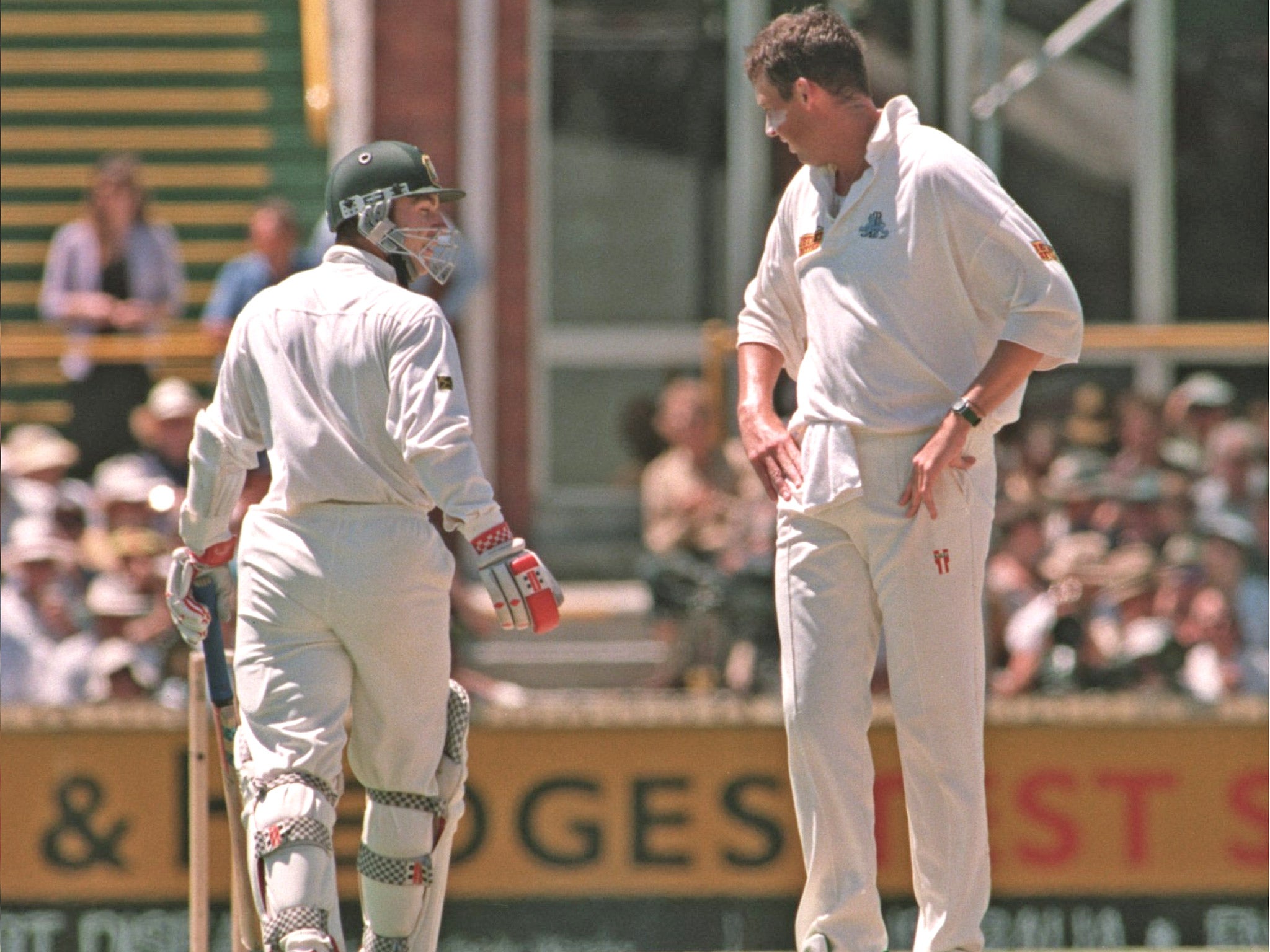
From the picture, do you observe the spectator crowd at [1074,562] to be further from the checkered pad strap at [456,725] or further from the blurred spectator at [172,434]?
the checkered pad strap at [456,725]

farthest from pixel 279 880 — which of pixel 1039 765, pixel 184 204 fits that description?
pixel 184 204

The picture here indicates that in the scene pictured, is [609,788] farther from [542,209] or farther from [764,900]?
[542,209]

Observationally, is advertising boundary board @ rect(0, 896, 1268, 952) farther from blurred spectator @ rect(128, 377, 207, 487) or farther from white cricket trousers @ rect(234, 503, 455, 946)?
white cricket trousers @ rect(234, 503, 455, 946)

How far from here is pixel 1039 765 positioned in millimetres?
7707

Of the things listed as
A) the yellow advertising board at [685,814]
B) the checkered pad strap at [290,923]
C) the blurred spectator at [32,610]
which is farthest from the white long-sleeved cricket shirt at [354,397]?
the blurred spectator at [32,610]

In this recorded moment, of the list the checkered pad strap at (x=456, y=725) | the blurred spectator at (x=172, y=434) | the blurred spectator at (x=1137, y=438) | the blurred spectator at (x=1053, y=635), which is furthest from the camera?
the blurred spectator at (x=1137, y=438)

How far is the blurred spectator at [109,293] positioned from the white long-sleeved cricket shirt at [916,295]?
217 inches

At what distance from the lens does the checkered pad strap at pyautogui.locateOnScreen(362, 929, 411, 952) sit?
5090mm

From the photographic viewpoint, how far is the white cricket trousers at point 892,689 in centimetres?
467

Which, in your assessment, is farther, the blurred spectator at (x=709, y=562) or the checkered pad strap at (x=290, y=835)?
the blurred spectator at (x=709, y=562)

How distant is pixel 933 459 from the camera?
4590mm

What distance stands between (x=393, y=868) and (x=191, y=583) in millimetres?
842

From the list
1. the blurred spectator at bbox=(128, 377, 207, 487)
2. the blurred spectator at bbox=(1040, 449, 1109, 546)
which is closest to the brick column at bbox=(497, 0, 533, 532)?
the blurred spectator at bbox=(128, 377, 207, 487)

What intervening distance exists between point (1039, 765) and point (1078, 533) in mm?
1514
